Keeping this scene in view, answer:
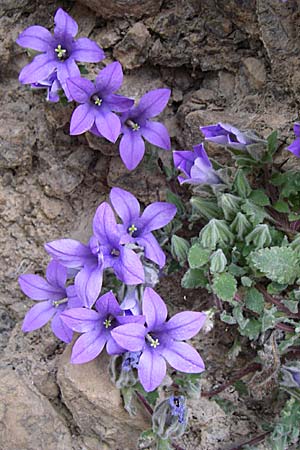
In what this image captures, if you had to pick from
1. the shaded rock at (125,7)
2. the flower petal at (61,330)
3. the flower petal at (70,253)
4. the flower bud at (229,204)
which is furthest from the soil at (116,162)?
the flower petal at (70,253)

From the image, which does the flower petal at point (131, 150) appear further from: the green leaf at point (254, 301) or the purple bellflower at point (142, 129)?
the green leaf at point (254, 301)

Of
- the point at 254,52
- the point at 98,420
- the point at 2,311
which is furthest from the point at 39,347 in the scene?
the point at 254,52

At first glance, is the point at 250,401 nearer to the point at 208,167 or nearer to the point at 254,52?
the point at 208,167

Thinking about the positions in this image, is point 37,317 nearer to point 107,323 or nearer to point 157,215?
point 107,323

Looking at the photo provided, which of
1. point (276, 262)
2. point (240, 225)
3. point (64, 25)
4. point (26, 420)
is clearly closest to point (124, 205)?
point (240, 225)

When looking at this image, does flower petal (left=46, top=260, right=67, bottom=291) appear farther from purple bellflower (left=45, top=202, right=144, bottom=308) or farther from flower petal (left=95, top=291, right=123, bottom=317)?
flower petal (left=95, top=291, right=123, bottom=317)

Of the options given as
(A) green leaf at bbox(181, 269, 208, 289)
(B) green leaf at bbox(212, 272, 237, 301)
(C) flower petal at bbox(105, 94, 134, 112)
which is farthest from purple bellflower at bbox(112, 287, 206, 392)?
(C) flower petal at bbox(105, 94, 134, 112)
